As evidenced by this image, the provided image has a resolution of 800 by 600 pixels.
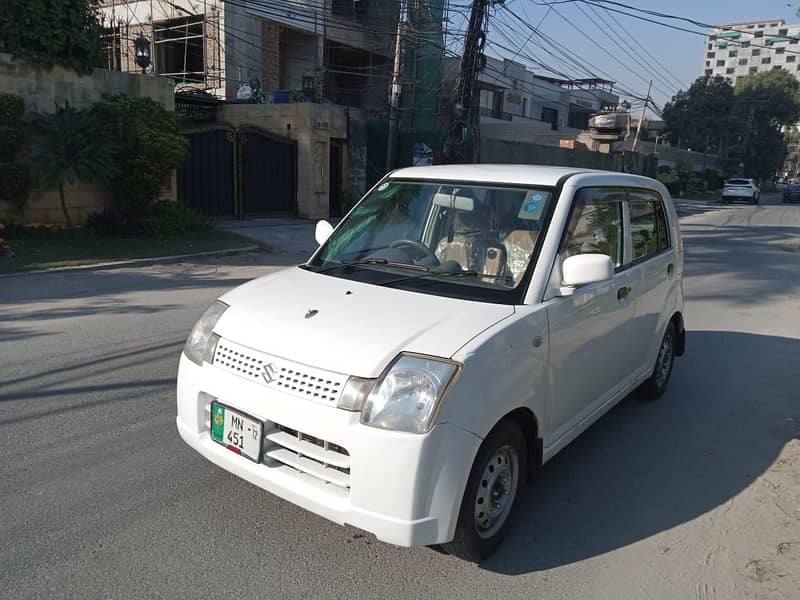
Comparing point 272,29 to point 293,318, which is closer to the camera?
point 293,318

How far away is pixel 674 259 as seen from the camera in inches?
214

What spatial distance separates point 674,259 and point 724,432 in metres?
1.43

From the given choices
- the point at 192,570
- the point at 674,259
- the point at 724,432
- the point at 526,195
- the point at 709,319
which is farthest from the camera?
the point at 709,319

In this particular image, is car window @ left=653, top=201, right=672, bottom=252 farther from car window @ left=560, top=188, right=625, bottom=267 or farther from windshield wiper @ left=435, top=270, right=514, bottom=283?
windshield wiper @ left=435, top=270, right=514, bottom=283

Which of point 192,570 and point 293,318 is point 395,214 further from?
point 192,570

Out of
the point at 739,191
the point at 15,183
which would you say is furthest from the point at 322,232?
the point at 739,191

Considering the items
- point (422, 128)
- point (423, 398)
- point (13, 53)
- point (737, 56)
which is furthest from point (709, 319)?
point (737, 56)

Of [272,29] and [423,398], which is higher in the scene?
[272,29]

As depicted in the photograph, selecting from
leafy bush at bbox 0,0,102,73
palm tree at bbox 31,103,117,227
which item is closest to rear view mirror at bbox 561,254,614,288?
palm tree at bbox 31,103,117,227

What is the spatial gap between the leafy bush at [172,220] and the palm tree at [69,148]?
1.42 metres

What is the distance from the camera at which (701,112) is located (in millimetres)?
61250

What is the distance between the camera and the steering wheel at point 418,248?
392cm

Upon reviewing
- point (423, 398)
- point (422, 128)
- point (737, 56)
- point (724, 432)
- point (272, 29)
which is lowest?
point (724, 432)

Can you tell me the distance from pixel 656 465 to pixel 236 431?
8.93 ft
